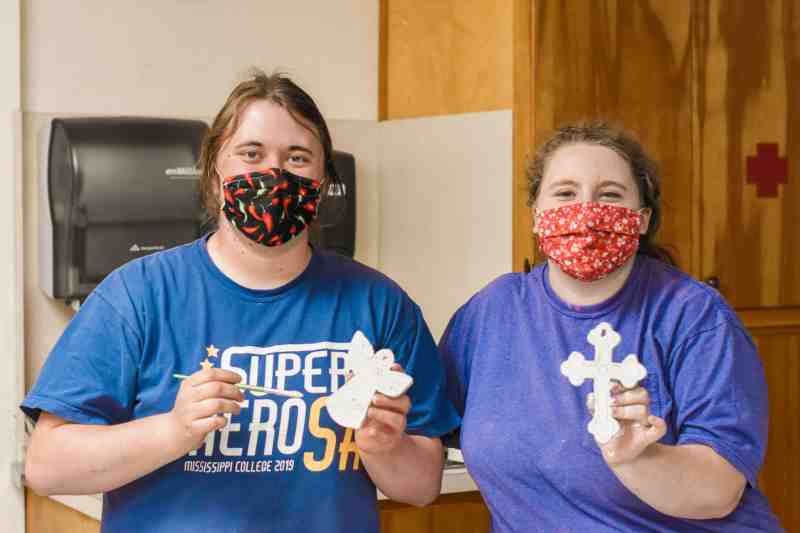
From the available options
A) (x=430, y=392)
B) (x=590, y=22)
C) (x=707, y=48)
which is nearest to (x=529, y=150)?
(x=590, y=22)

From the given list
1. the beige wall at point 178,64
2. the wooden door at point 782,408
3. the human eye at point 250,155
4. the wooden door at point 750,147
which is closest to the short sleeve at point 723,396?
the human eye at point 250,155

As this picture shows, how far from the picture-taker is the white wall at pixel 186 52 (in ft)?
9.73

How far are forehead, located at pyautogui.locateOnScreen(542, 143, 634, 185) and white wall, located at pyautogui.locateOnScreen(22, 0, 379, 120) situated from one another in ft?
4.84

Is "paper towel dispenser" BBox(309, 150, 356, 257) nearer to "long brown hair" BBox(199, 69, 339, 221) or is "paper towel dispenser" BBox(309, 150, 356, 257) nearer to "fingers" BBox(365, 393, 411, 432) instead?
"long brown hair" BBox(199, 69, 339, 221)

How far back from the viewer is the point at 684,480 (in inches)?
65.3

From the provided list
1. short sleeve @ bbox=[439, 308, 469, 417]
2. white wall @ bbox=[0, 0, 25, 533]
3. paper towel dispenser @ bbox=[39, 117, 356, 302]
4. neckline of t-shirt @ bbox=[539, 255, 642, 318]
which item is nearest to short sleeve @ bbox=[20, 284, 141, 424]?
short sleeve @ bbox=[439, 308, 469, 417]

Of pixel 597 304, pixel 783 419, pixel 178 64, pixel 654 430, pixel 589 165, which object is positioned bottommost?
pixel 783 419

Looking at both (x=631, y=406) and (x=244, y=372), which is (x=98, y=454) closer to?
(x=244, y=372)

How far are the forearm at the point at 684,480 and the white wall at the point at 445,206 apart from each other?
1.28 metres

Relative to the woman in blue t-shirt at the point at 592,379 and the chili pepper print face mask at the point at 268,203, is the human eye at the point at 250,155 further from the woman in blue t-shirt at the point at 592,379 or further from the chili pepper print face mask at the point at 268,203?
the woman in blue t-shirt at the point at 592,379

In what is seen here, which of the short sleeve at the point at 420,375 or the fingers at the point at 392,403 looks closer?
the fingers at the point at 392,403

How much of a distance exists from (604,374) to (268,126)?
59 centimetres

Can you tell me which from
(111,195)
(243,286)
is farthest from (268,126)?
(111,195)

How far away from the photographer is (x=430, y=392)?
1.85 m
